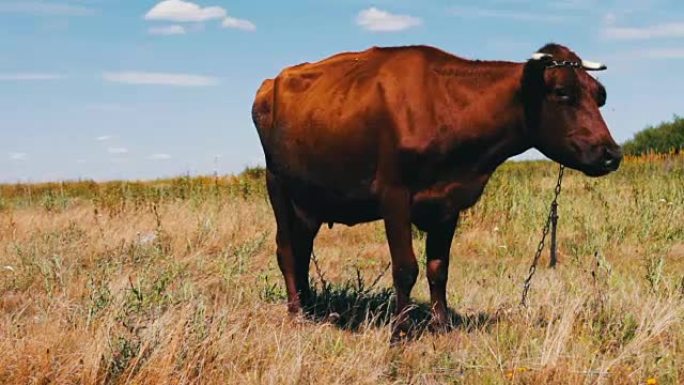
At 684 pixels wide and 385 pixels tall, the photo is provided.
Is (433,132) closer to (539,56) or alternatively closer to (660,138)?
(539,56)

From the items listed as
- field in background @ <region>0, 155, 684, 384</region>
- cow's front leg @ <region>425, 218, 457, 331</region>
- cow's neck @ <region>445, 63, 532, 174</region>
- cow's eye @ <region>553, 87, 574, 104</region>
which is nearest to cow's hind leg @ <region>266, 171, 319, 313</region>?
field in background @ <region>0, 155, 684, 384</region>

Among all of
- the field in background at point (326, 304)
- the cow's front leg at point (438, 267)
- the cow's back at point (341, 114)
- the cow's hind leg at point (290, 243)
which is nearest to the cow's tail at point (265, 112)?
the cow's back at point (341, 114)

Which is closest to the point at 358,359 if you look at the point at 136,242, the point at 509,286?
the point at 509,286

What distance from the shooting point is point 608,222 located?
1262cm

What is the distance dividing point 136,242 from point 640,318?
21.4 feet

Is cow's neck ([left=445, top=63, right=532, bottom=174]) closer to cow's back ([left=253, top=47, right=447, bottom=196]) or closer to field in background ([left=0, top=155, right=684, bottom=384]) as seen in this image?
cow's back ([left=253, top=47, right=447, bottom=196])

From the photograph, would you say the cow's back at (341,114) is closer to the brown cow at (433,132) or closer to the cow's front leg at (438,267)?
the brown cow at (433,132)

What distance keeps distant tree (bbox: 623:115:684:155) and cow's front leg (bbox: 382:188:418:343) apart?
141ft

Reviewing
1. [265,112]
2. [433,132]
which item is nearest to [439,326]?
[433,132]

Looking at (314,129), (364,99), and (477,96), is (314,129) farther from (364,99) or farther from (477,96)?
(477,96)

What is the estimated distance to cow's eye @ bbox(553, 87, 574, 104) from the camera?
570 centimetres

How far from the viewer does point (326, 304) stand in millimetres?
7340

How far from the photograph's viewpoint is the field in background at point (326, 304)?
482 cm

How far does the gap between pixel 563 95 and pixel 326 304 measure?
9.15 ft
